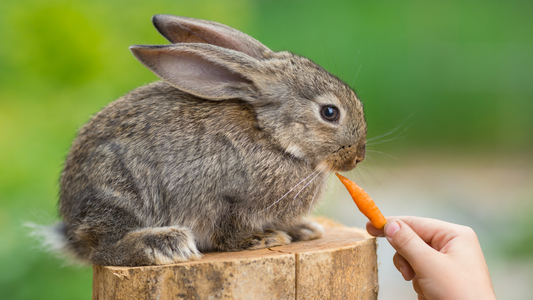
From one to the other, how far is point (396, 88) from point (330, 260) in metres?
4.65

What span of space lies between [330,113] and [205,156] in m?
0.64

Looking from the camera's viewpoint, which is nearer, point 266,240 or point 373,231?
point 266,240

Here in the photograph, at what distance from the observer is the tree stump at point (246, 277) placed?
1.98 meters

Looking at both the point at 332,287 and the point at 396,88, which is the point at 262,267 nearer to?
the point at 332,287

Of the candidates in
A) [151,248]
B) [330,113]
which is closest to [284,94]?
[330,113]

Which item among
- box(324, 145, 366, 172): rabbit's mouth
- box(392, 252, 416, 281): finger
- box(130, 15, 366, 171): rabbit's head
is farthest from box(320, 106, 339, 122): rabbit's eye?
box(392, 252, 416, 281): finger

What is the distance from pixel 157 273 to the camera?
200cm

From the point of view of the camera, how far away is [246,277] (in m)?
2.00

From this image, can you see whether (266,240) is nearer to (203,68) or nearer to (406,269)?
(406,269)

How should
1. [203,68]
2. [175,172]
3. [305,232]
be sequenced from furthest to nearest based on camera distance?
[305,232], [203,68], [175,172]

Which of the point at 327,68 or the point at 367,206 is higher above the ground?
the point at 327,68

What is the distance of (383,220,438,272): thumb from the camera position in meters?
2.13

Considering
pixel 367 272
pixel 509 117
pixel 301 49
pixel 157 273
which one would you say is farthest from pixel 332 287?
pixel 509 117

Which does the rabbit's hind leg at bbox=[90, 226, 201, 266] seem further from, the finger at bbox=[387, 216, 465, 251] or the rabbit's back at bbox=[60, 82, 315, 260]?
the finger at bbox=[387, 216, 465, 251]
